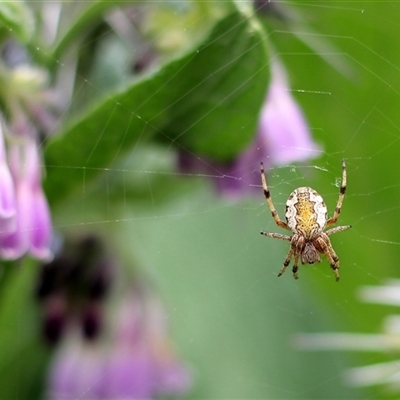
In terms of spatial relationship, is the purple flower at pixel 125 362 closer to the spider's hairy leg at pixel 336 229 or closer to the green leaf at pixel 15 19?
the spider's hairy leg at pixel 336 229

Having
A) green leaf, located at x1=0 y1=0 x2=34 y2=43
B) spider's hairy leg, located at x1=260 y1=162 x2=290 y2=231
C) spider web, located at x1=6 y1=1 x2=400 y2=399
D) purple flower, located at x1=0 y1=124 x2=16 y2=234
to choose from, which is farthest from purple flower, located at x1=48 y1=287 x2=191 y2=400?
green leaf, located at x1=0 y1=0 x2=34 y2=43

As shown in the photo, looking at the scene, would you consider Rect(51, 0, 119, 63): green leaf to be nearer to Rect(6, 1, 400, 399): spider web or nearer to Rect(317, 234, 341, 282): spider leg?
Rect(6, 1, 400, 399): spider web

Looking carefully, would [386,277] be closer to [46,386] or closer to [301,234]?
[301,234]

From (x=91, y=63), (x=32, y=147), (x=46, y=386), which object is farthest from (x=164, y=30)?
(x=46, y=386)

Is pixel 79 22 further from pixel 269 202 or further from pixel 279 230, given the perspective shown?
pixel 279 230

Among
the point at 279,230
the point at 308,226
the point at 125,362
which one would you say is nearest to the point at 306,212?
the point at 308,226

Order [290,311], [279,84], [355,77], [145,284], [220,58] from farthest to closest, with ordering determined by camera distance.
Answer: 1. [290,311]
2. [355,77]
3. [145,284]
4. [279,84]
5. [220,58]
